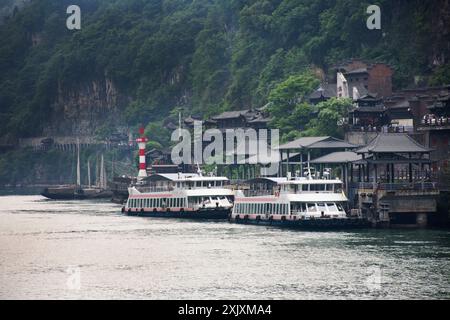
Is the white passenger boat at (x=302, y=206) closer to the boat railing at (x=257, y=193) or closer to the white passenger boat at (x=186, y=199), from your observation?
the boat railing at (x=257, y=193)

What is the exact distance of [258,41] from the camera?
585 feet

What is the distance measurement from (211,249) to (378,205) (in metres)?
16.7

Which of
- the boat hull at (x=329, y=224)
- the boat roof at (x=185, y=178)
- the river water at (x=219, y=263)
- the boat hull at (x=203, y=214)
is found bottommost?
the river water at (x=219, y=263)

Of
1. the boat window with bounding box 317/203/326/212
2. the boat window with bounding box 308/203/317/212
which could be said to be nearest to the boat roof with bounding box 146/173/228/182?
the boat window with bounding box 308/203/317/212

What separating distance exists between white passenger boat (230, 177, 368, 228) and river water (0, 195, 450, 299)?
1932 mm

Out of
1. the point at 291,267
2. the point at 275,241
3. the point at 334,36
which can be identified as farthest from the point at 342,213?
the point at 334,36

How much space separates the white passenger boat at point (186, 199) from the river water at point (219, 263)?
8354 mm

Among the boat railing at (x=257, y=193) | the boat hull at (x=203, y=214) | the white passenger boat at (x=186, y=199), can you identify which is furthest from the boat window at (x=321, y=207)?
the white passenger boat at (x=186, y=199)

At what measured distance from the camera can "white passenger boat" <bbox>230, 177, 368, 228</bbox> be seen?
8950cm

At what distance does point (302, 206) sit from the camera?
303ft

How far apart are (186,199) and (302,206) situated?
20.9 meters

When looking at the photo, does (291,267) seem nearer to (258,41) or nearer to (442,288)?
(442,288)

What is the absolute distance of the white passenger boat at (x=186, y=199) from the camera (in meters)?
109
